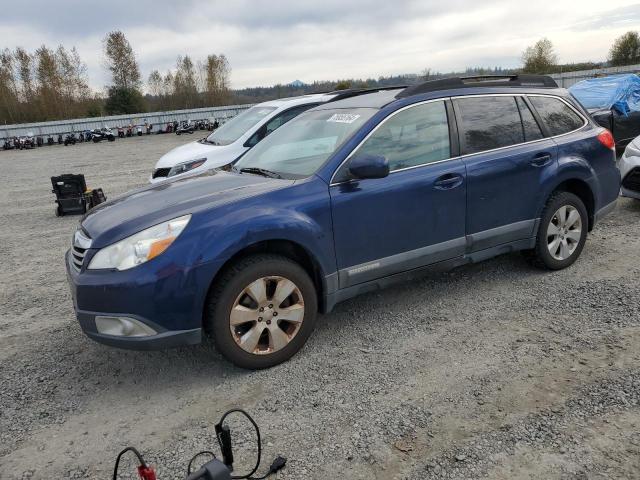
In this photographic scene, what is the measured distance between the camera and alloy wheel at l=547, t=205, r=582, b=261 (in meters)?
4.69

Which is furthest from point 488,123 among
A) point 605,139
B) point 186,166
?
point 186,166

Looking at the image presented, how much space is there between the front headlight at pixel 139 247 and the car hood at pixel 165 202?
0.05 m

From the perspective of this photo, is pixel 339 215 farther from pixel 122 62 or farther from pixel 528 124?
pixel 122 62

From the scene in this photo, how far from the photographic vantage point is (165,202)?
3.51 m

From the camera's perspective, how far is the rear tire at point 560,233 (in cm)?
462

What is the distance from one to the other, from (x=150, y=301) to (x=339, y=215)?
1377 mm

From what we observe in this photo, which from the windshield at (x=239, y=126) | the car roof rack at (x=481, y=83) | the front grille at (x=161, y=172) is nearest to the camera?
the car roof rack at (x=481, y=83)

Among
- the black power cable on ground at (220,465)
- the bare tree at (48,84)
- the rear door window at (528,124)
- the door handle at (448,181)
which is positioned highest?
the bare tree at (48,84)

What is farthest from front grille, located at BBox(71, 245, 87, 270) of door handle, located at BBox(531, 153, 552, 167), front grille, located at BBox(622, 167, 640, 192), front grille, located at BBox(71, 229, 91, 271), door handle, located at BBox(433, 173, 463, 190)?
front grille, located at BBox(622, 167, 640, 192)

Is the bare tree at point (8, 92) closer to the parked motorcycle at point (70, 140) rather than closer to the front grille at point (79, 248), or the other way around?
the parked motorcycle at point (70, 140)

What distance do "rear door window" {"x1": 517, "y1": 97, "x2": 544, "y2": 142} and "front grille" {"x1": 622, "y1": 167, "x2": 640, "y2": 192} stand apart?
296cm

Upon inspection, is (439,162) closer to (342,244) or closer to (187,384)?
(342,244)

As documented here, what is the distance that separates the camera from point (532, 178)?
4441 millimetres

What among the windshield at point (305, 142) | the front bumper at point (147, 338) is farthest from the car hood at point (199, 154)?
the front bumper at point (147, 338)
